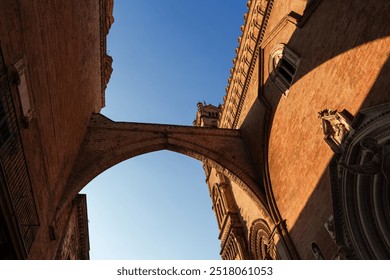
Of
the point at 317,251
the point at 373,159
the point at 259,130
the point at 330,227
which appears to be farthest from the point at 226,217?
the point at 373,159

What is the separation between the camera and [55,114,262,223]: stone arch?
37.4 feet

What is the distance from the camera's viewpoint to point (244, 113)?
13945 mm

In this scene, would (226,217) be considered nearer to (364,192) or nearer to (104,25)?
(364,192)

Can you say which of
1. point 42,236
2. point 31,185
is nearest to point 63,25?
point 31,185

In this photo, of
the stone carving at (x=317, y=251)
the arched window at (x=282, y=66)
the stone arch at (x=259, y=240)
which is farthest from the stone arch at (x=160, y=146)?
the arched window at (x=282, y=66)

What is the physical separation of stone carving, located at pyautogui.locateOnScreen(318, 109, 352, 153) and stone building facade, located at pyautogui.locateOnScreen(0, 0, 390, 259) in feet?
0.12

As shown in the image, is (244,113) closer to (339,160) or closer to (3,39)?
(339,160)

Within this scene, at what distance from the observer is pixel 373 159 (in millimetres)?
6609

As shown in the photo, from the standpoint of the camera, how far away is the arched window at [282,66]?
33.8 ft

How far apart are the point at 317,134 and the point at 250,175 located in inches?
158

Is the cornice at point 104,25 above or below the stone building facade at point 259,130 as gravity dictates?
above

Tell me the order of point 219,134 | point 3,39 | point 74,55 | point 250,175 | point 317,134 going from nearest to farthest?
point 3,39, point 317,134, point 74,55, point 250,175, point 219,134

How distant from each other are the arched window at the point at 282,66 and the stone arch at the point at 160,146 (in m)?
3.18

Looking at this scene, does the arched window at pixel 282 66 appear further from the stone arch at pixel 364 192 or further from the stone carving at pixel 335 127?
the stone arch at pixel 364 192
